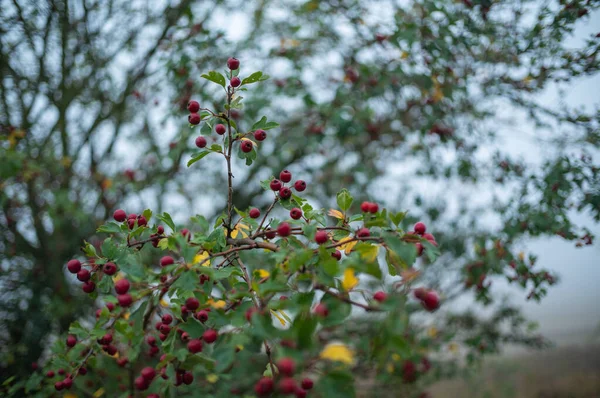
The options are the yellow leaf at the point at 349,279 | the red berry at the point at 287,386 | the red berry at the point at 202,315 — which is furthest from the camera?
the red berry at the point at 202,315

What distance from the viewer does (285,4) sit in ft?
12.7

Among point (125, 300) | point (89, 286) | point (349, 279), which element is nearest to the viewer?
point (349, 279)

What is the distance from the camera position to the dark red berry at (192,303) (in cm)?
102

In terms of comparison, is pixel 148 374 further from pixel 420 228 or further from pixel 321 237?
pixel 420 228

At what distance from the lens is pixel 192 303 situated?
3.35 ft

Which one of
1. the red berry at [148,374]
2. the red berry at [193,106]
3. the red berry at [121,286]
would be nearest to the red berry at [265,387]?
the red berry at [121,286]

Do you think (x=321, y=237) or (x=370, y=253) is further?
(x=321, y=237)

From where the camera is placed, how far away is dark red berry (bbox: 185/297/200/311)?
3.34 feet

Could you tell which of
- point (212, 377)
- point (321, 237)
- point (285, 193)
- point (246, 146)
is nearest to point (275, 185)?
point (285, 193)

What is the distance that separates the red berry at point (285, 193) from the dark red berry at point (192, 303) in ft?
1.24

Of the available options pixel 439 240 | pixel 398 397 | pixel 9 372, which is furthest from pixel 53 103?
pixel 398 397

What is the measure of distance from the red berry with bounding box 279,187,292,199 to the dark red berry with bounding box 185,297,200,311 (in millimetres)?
377

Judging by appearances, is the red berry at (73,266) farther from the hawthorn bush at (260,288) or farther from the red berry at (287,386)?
the red berry at (287,386)

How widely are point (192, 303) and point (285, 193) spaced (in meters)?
0.40
